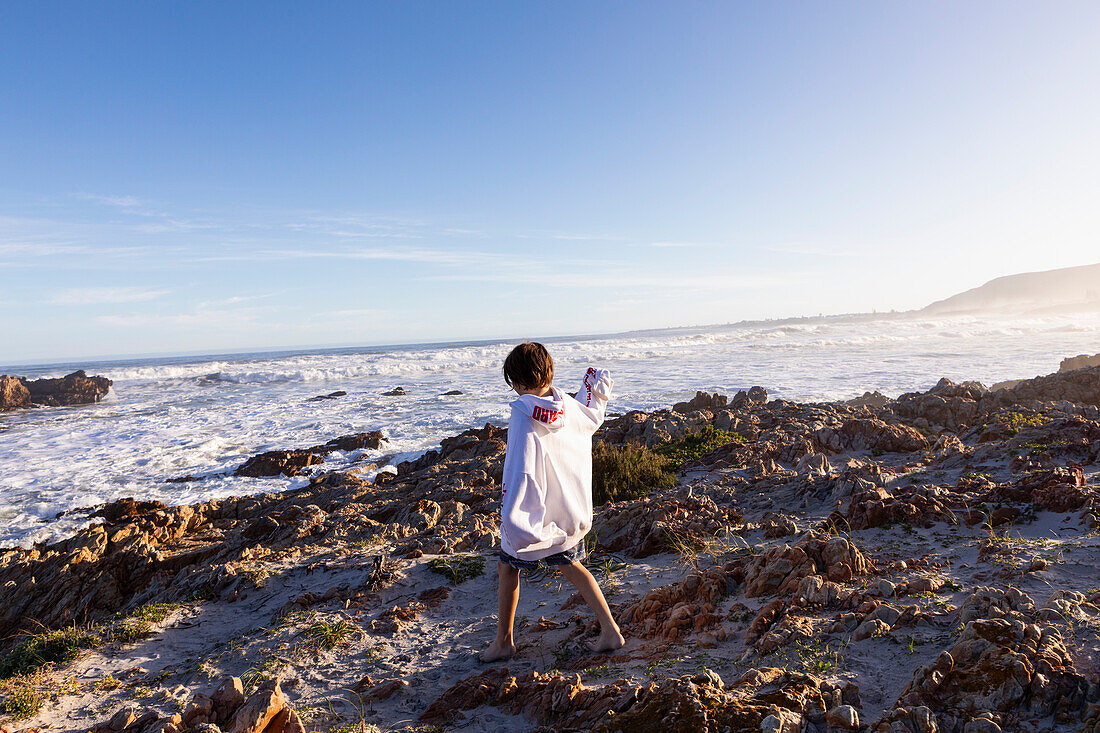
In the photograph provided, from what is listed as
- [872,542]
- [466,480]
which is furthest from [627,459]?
[872,542]

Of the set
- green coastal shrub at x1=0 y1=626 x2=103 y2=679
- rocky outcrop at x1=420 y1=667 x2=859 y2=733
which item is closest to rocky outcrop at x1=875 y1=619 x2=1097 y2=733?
rocky outcrop at x1=420 y1=667 x2=859 y2=733

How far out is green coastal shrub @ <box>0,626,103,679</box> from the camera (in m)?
4.05

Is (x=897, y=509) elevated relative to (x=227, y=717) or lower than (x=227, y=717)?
elevated

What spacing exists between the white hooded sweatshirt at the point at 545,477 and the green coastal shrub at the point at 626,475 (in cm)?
467

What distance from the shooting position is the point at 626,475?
807 centimetres

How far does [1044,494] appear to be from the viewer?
463cm

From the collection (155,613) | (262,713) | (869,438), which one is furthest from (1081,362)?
(155,613)

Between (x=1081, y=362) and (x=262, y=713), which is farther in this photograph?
(x=1081, y=362)

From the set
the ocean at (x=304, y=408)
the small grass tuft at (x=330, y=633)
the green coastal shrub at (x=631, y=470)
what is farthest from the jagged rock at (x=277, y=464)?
the small grass tuft at (x=330, y=633)

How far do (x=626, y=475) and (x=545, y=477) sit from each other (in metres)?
5.20

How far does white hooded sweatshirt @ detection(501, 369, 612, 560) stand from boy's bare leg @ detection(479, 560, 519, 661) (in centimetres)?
26

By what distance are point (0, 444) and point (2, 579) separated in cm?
1628

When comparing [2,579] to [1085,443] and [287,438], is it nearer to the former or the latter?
[287,438]

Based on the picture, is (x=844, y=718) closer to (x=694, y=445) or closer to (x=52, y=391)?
(x=694, y=445)
